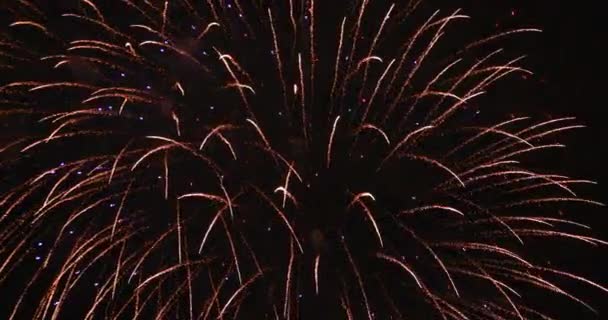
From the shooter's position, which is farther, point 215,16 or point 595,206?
point 595,206

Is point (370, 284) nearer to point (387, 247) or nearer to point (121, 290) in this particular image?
point (387, 247)

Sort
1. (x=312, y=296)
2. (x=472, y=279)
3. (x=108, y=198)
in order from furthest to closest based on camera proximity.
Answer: (x=472, y=279) → (x=312, y=296) → (x=108, y=198)

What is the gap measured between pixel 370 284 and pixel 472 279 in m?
0.89

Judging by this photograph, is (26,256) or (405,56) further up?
(405,56)

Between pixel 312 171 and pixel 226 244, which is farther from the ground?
pixel 312 171

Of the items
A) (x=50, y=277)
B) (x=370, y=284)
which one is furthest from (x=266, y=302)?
(x=50, y=277)

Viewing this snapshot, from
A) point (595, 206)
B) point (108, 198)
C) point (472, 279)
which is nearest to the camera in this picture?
point (108, 198)

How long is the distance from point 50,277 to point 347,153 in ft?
7.56

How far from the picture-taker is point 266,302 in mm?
4809

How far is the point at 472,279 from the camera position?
213 inches

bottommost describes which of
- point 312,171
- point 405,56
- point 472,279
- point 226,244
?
point 472,279

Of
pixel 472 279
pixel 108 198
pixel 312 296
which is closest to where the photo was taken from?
pixel 108 198

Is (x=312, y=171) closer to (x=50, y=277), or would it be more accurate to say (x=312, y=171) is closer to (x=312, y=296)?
(x=312, y=296)

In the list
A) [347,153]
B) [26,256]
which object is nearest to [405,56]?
[347,153]
